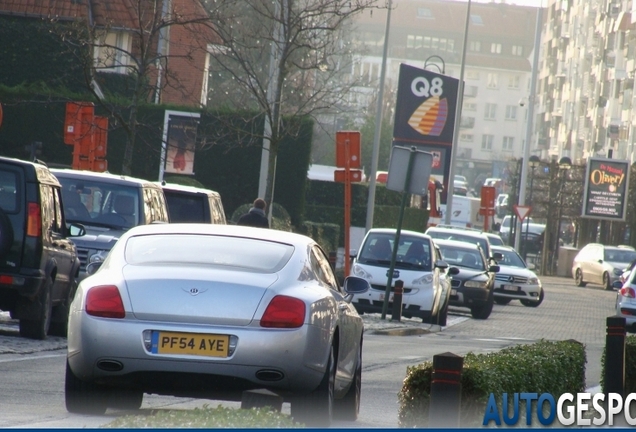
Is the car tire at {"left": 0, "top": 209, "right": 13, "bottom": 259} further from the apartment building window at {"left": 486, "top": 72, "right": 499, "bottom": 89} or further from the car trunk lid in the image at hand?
the apartment building window at {"left": 486, "top": 72, "right": 499, "bottom": 89}

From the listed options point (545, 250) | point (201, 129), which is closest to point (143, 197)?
point (201, 129)

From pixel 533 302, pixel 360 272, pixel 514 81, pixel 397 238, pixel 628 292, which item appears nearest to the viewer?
pixel 397 238

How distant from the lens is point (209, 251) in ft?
30.9

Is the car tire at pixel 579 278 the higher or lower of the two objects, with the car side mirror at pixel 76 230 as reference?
lower

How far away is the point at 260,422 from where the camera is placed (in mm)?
6156

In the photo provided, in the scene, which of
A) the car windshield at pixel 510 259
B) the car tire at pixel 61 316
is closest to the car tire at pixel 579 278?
the car windshield at pixel 510 259

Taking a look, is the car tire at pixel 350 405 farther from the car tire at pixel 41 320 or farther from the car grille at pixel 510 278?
the car grille at pixel 510 278

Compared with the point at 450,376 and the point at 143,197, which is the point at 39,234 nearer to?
the point at 143,197

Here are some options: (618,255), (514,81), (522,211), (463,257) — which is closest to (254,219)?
(463,257)

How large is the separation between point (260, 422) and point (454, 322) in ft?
75.1

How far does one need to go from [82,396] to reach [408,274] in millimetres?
16891

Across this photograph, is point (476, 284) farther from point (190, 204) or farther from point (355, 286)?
point (355, 286)

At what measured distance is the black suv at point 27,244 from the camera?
1465cm

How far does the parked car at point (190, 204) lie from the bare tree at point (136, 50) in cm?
422
